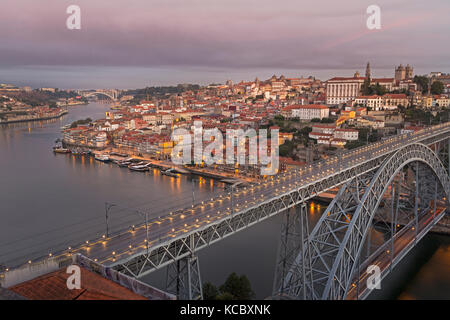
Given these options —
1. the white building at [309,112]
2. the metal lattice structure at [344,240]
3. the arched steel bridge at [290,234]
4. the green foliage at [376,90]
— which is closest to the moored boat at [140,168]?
the white building at [309,112]

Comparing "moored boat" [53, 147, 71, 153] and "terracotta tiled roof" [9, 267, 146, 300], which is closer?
"terracotta tiled roof" [9, 267, 146, 300]

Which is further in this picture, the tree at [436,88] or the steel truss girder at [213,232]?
the tree at [436,88]

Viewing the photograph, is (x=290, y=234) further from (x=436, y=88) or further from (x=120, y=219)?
(x=436, y=88)

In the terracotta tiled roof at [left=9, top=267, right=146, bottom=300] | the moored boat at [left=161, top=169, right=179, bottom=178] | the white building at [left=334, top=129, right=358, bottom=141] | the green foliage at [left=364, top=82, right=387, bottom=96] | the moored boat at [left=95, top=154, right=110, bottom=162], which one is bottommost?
the moored boat at [left=161, top=169, right=179, bottom=178]

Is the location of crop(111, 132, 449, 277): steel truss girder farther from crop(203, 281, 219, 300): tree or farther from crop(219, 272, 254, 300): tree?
crop(219, 272, 254, 300): tree

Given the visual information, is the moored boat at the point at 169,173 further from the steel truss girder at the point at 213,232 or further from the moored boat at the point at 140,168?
the steel truss girder at the point at 213,232

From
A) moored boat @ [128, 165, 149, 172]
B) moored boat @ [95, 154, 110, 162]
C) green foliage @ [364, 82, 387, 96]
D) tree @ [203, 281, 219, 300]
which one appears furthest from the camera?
green foliage @ [364, 82, 387, 96]

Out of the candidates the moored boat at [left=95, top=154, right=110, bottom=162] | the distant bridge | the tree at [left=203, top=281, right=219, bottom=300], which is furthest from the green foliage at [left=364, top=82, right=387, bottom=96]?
the distant bridge
